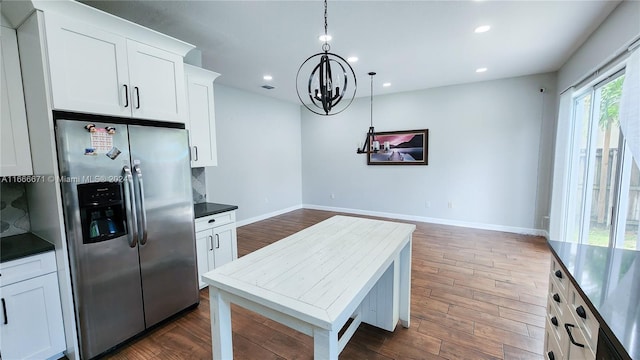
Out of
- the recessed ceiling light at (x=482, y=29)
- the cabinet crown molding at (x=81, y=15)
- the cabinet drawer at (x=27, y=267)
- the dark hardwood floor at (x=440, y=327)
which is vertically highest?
the recessed ceiling light at (x=482, y=29)

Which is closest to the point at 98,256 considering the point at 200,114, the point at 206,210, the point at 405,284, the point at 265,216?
the point at 206,210

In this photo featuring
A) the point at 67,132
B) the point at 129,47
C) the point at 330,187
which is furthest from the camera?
the point at 330,187

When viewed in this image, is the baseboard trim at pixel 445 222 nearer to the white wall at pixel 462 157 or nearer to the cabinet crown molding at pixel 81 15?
the white wall at pixel 462 157

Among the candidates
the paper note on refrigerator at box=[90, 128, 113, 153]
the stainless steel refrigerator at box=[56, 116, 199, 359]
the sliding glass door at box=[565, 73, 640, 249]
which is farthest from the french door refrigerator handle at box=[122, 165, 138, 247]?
the sliding glass door at box=[565, 73, 640, 249]

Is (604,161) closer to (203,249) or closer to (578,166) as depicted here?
(578,166)

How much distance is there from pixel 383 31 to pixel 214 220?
2.76 metres

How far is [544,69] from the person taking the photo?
4.14m

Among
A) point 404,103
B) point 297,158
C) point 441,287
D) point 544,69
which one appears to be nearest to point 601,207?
point 441,287

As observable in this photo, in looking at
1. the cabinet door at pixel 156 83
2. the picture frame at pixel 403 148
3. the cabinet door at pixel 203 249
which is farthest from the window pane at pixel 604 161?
the cabinet door at pixel 156 83

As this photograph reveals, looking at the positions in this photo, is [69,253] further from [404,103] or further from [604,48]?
[404,103]

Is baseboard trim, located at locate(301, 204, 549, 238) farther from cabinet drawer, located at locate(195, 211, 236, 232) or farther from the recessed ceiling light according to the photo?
cabinet drawer, located at locate(195, 211, 236, 232)

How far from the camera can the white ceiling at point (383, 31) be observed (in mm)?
2342

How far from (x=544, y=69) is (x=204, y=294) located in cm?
583

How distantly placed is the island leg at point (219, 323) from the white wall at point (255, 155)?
3.57 meters
